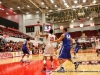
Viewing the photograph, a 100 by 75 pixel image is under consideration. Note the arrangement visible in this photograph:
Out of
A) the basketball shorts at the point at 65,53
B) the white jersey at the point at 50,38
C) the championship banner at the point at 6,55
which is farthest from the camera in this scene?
the championship banner at the point at 6,55

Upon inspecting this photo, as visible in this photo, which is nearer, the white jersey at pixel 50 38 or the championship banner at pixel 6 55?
the white jersey at pixel 50 38

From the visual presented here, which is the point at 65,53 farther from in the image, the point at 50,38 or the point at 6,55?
the point at 6,55

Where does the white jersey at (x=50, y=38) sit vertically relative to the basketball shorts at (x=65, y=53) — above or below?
above

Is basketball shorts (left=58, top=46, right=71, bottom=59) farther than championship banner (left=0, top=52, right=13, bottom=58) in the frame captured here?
No

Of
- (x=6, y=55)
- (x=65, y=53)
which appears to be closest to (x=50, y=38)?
(x=65, y=53)

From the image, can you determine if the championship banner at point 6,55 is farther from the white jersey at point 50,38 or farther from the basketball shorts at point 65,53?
the basketball shorts at point 65,53

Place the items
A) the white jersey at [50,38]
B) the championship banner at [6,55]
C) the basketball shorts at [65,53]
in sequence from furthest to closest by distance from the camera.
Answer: the championship banner at [6,55] → the white jersey at [50,38] → the basketball shorts at [65,53]

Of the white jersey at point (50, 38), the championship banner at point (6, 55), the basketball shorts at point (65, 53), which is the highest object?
the white jersey at point (50, 38)

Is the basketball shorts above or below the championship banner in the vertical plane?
above

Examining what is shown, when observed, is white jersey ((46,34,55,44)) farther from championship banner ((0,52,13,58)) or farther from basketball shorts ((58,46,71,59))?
championship banner ((0,52,13,58))

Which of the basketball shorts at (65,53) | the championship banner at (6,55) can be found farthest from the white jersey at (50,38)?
the championship banner at (6,55)

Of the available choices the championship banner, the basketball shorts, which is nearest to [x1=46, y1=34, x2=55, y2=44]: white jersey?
the basketball shorts

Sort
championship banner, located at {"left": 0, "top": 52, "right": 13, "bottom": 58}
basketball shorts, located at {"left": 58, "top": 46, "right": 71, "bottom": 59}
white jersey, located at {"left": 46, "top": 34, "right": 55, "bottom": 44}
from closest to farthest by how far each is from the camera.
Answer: basketball shorts, located at {"left": 58, "top": 46, "right": 71, "bottom": 59} < white jersey, located at {"left": 46, "top": 34, "right": 55, "bottom": 44} < championship banner, located at {"left": 0, "top": 52, "right": 13, "bottom": 58}

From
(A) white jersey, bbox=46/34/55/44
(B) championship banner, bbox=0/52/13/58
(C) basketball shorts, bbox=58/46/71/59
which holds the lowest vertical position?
(B) championship banner, bbox=0/52/13/58
